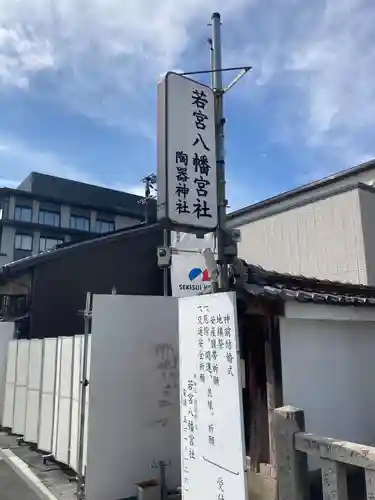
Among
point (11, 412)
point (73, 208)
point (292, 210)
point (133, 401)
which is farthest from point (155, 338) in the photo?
point (73, 208)

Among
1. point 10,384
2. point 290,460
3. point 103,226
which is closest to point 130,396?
point 290,460

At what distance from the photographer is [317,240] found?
11586 millimetres

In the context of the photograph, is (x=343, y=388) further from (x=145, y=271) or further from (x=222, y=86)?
(x=145, y=271)

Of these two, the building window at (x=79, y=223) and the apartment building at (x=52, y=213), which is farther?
the building window at (x=79, y=223)

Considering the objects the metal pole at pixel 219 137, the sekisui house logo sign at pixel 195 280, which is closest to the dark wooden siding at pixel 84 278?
the sekisui house logo sign at pixel 195 280

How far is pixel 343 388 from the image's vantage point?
19.2 feet

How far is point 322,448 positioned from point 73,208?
41030 mm

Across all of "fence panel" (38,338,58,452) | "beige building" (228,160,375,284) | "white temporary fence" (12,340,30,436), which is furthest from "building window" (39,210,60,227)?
"fence panel" (38,338,58,452)

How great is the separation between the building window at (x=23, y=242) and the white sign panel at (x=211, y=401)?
36.7 meters

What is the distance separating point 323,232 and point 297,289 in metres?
5.99

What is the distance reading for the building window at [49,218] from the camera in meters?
39.8

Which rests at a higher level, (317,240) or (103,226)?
(103,226)

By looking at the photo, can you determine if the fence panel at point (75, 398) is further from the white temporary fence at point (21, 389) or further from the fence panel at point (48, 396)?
the white temporary fence at point (21, 389)

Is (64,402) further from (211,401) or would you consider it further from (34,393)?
(211,401)
